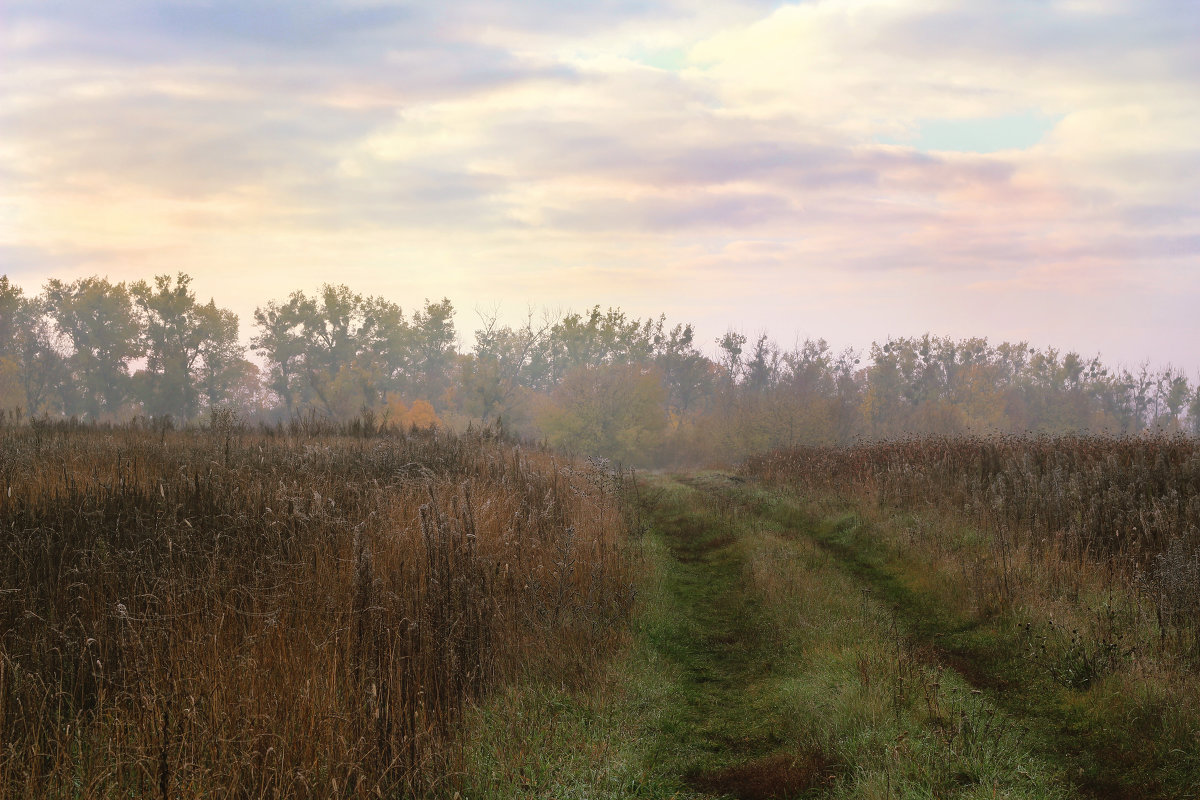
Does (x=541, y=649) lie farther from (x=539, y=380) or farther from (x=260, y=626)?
(x=539, y=380)

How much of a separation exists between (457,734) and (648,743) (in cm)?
140

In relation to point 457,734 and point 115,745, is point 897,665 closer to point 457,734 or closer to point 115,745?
point 457,734

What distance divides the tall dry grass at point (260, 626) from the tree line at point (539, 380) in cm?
3796

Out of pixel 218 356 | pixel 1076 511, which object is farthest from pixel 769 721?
pixel 218 356

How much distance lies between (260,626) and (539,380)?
7821 cm

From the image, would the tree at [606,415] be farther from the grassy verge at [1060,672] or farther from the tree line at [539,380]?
the grassy verge at [1060,672]

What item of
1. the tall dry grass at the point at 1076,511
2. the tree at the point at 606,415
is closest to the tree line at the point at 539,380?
the tree at the point at 606,415

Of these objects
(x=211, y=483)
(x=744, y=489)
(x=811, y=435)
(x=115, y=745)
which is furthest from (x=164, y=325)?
(x=115, y=745)

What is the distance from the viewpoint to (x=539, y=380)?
8338cm

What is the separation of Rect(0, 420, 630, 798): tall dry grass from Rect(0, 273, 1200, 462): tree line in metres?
38.0

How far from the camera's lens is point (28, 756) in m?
4.34

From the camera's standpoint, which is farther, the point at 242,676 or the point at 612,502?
the point at 612,502

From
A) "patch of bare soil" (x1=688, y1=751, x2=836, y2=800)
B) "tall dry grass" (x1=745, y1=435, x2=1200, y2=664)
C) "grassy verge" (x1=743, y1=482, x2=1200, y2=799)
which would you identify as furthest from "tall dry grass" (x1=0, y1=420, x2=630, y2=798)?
"tall dry grass" (x1=745, y1=435, x2=1200, y2=664)

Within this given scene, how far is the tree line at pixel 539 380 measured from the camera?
167 feet
